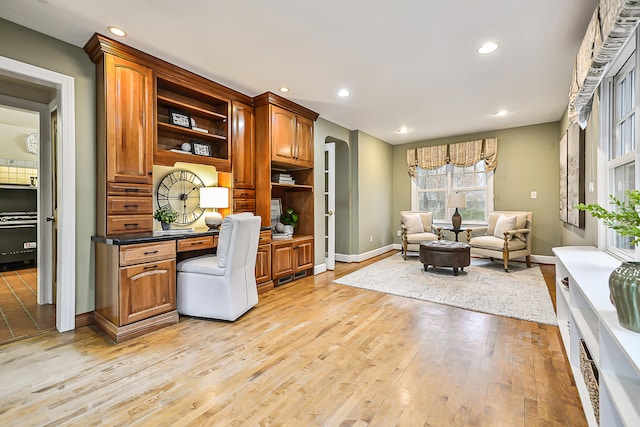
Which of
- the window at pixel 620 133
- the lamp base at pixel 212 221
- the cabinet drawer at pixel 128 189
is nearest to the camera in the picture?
the window at pixel 620 133

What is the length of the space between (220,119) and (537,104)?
4.42 metres

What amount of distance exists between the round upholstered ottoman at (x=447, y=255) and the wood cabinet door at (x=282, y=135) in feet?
8.12

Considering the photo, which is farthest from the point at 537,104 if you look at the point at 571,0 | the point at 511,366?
the point at 511,366

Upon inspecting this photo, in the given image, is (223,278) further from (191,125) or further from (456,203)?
(456,203)

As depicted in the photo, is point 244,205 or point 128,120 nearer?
point 128,120

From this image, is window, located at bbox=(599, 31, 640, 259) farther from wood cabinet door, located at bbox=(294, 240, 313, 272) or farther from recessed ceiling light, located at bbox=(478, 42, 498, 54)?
wood cabinet door, located at bbox=(294, 240, 313, 272)

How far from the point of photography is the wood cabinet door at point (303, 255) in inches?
167

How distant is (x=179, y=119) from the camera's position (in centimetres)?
326

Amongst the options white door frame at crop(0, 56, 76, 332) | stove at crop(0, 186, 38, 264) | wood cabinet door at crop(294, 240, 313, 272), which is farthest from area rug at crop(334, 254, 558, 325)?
stove at crop(0, 186, 38, 264)

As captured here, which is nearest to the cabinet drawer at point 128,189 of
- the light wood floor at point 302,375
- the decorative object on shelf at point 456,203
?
the light wood floor at point 302,375

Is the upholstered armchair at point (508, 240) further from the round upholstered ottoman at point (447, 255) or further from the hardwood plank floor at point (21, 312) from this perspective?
the hardwood plank floor at point (21, 312)

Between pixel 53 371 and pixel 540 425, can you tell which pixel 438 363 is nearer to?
pixel 540 425

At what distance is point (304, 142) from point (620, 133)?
10.9 feet

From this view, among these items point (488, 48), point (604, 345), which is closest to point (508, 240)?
point (488, 48)
